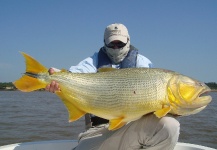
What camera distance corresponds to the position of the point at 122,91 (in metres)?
3.42

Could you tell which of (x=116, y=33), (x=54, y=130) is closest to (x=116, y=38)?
(x=116, y=33)

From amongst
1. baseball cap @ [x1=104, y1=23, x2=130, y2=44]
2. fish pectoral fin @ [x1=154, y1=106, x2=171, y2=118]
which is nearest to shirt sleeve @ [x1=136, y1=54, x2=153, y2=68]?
baseball cap @ [x1=104, y1=23, x2=130, y2=44]

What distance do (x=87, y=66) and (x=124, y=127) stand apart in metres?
1.25

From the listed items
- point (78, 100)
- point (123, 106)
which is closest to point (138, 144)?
point (123, 106)

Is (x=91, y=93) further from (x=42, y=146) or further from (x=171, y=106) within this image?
(x=42, y=146)

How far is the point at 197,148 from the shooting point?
5414 millimetres

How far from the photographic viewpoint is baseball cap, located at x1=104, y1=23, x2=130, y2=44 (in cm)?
447

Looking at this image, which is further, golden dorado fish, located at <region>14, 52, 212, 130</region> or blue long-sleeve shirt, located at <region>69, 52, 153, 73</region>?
blue long-sleeve shirt, located at <region>69, 52, 153, 73</region>

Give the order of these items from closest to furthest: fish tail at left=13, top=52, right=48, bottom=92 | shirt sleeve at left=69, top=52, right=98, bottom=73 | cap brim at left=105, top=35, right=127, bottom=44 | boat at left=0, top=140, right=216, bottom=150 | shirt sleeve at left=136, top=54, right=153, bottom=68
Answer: fish tail at left=13, top=52, right=48, bottom=92
cap brim at left=105, top=35, right=127, bottom=44
shirt sleeve at left=69, top=52, right=98, bottom=73
shirt sleeve at left=136, top=54, right=153, bottom=68
boat at left=0, top=140, right=216, bottom=150

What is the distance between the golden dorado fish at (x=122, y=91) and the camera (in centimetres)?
336

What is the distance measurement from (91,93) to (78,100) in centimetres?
18

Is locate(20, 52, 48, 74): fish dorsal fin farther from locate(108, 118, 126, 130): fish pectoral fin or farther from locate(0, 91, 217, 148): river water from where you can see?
locate(0, 91, 217, 148): river water

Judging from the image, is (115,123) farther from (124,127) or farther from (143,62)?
(143,62)

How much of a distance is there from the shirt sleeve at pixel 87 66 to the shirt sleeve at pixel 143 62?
68 cm
